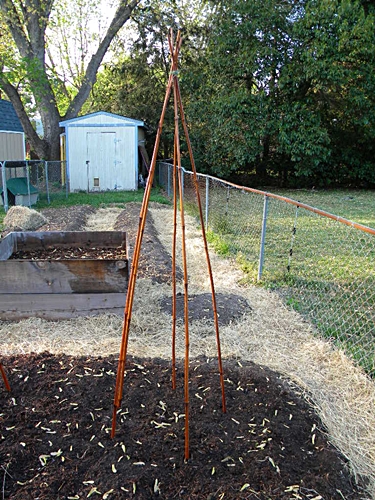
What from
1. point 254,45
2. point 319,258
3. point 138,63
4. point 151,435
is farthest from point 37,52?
point 151,435

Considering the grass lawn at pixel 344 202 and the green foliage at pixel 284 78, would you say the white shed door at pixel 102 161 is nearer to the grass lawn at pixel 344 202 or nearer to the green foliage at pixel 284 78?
the green foliage at pixel 284 78

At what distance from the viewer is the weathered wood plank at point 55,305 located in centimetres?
433

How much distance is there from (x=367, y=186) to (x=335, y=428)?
18.6 m

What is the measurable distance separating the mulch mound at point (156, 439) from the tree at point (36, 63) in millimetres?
15503

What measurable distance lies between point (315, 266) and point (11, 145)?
576 inches

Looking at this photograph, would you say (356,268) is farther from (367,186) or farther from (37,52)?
(37,52)

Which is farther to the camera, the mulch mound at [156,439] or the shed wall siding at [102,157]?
the shed wall siding at [102,157]

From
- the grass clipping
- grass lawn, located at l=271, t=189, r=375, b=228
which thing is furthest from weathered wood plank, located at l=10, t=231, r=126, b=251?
grass lawn, located at l=271, t=189, r=375, b=228

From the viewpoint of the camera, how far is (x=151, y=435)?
241 cm

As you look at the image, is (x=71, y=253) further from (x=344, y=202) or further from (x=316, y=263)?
(x=344, y=202)

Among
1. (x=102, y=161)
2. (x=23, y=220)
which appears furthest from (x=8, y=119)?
(x=23, y=220)

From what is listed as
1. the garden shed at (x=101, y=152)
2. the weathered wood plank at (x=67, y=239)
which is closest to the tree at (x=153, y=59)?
the garden shed at (x=101, y=152)

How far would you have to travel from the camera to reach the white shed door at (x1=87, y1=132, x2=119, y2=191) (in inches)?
633

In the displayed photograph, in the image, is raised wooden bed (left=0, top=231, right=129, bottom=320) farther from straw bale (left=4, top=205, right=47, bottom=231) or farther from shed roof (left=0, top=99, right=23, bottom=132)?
shed roof (left=0, top=99, right=23, bottom=132)
